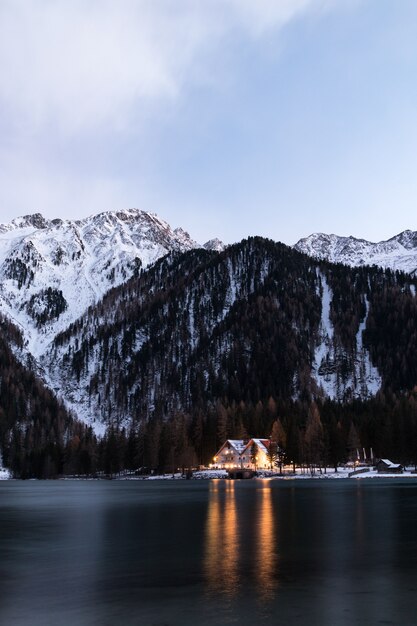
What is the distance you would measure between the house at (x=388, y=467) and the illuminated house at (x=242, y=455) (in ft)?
124

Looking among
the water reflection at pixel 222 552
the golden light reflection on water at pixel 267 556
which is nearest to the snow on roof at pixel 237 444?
the water reflection at pixel 222 552

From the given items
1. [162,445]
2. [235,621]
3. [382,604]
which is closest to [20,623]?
[235,621]

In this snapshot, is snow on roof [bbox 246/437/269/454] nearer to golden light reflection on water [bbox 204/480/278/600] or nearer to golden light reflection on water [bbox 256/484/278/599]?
golden light reflection on water [bbox 204/480/278/600]

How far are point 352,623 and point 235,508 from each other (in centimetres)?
5372

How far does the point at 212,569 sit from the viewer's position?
34.8 metres

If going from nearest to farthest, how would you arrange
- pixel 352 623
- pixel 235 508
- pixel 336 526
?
pixel 352 623
pixel 336 526
pixel 235 508

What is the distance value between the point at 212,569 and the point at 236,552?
6.71m

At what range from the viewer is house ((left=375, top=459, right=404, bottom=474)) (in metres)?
161

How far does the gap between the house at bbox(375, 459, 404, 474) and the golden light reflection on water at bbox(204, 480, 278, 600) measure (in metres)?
101

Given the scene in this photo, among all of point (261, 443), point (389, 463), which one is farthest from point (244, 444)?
point (389, 463)

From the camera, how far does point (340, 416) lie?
190125mm

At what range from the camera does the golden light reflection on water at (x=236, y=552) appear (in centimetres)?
3050

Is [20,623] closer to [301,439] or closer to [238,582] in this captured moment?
[238,582]

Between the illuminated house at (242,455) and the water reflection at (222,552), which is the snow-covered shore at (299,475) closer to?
the illuminated house at (242,455)
